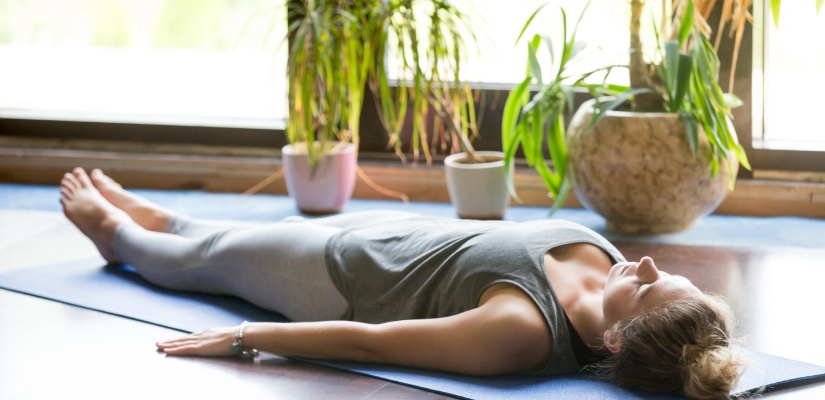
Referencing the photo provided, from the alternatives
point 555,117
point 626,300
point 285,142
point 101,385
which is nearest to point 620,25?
point 555,117

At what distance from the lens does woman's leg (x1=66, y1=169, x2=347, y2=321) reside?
233 centimetres

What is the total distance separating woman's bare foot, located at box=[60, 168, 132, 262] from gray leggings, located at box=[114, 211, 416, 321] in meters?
0.05

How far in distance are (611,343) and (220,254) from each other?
3.38 ft

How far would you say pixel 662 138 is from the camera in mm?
2943

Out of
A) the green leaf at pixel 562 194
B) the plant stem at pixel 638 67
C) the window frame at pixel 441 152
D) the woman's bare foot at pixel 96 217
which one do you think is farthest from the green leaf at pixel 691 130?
the woman's bare foot at pixel 96 217

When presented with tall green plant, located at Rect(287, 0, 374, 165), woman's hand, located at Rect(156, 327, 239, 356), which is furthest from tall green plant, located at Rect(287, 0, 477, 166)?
woman's hand, located at Rect(156, 327, 239, 356)

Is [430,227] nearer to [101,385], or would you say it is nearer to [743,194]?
[101,385]

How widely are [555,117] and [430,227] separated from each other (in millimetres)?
884

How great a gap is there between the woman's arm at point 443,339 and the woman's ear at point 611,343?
0.12 metres

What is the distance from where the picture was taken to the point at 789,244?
9.96ft

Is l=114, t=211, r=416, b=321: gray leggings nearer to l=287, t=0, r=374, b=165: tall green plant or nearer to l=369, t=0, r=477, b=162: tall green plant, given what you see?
l=287, t=0, r=374, b=165: tall green plant

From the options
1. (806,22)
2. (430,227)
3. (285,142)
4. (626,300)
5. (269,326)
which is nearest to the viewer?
(626,300)

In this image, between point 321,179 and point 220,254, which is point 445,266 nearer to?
point 220,254

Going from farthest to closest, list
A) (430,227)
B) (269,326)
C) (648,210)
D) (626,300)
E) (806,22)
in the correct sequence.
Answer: (806,22) → (648,210) → (430,227) → (269,326) → (626,300)
